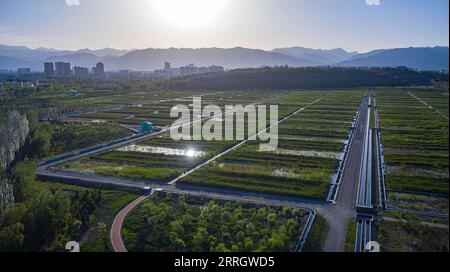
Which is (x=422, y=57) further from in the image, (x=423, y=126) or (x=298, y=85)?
(x=423, y=126)

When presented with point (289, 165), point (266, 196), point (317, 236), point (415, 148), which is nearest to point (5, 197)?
point (266, 196)

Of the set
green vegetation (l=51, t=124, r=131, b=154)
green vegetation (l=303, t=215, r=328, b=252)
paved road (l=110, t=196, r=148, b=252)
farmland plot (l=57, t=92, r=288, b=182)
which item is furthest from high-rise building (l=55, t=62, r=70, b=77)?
green vegetation (l=303, t=215, r=328, b=252)

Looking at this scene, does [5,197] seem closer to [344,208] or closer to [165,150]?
[165,150]

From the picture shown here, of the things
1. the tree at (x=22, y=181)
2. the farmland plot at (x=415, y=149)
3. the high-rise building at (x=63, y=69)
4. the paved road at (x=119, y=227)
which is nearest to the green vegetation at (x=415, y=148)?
the farmland plot at (x=415, y=149)

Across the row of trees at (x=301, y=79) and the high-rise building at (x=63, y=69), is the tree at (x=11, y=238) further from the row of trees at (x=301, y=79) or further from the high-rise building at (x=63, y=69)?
the high-rise building at (x=63, y=69)

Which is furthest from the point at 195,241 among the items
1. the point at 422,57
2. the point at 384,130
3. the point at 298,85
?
the point at 422,57

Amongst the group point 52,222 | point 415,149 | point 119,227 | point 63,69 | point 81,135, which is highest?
point 63,69

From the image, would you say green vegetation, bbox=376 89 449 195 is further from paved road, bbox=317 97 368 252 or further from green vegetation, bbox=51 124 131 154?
green vegetation, bbox=51 124 131 154
